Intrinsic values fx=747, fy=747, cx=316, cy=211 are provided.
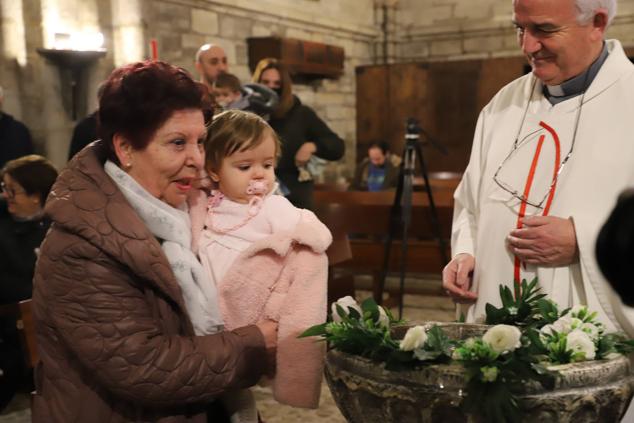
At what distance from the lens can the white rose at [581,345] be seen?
128cm

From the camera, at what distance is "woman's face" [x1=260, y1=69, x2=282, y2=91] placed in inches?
177

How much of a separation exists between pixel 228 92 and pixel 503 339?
3002mm

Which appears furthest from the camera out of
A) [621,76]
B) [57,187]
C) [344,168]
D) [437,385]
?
[344,168]

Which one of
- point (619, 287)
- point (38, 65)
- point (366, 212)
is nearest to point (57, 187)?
point (619, 287)

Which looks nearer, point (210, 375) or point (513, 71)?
point (210, 375)

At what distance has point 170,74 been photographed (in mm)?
1563

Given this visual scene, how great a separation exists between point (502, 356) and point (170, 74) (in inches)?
34.3

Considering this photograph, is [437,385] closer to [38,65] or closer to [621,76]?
[621,76]

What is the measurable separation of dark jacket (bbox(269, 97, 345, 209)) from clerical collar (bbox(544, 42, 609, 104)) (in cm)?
243

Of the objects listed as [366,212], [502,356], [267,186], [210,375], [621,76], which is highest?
[621,76]

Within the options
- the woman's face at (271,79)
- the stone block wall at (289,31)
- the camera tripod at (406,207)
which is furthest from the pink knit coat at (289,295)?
the stone block wall at (289,31)

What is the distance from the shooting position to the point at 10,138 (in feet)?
17.1

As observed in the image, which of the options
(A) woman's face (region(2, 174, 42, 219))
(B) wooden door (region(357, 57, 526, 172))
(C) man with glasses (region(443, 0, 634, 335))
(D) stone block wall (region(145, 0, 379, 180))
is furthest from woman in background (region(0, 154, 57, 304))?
(B) wooden door (region(357, 57, 526, 172))

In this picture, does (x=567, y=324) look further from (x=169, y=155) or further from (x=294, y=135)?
(x=294, y=135)
